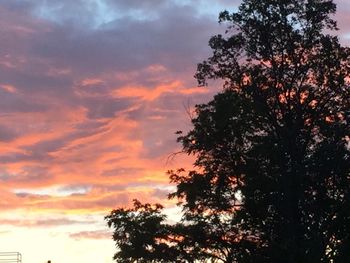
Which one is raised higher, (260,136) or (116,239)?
(260,136)

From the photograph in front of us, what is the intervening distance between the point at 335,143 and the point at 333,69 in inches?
211

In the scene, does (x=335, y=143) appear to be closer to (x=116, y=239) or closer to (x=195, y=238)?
(x=195, y=238)

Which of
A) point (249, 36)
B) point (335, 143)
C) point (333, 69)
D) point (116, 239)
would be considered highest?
point (249, 36)

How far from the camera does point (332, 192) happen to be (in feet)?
117

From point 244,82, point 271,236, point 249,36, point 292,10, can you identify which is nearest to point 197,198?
point 271,236

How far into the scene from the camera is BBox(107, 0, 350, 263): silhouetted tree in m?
35.0

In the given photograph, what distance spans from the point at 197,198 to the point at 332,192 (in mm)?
8373

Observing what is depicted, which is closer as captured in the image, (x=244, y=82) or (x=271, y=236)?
(x=271, y=236)

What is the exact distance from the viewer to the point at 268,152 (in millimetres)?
36031

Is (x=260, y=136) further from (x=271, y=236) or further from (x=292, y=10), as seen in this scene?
(x=292, y=10)

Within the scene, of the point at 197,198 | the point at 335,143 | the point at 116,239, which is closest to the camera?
the point at 335,143

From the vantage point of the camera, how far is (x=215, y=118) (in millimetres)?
36688

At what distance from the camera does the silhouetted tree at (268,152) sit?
35.0 meters

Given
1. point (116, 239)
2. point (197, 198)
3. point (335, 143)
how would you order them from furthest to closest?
point (116, 239) < point (197, 198) < point (335, 143)
